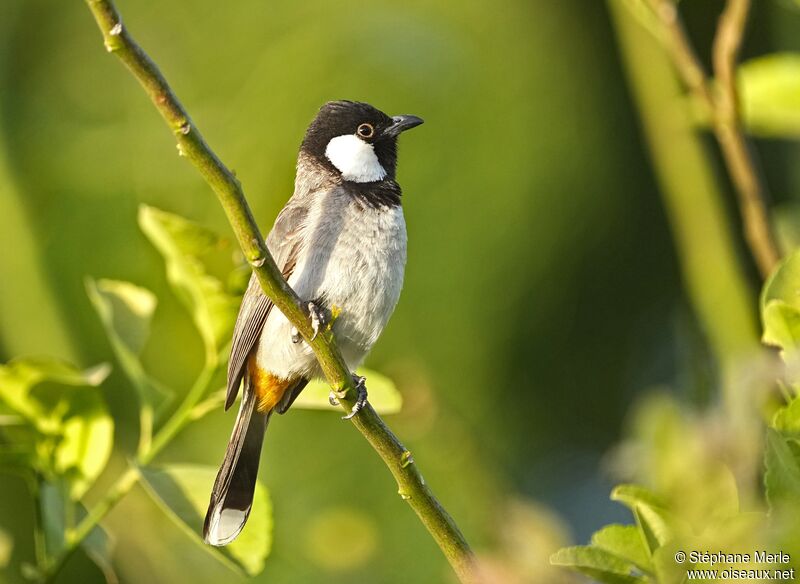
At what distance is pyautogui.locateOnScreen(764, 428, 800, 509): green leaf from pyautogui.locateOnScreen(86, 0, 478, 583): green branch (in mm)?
369

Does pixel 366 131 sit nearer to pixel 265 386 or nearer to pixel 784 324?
pixel 265 386

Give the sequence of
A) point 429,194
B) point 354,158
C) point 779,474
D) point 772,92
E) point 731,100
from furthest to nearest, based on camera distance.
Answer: point 429,194
point 354,158
point 772,92
point 731,100
point 779,474

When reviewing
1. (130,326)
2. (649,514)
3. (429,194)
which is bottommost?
(429,194)

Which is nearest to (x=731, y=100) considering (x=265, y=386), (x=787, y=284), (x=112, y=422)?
(x=787, y=284)

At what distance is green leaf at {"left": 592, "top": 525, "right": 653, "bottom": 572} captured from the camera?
4.00ft

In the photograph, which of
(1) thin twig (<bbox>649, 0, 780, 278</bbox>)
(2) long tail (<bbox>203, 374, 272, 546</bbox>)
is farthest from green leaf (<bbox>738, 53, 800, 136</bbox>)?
(2) long tail (<bbox>203, 374, 272, 546</bbox>)

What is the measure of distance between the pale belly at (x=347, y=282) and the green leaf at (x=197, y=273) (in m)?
0.31

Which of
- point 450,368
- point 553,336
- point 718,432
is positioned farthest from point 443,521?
point 553,336

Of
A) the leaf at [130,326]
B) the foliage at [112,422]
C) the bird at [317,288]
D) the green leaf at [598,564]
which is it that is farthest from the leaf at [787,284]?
the leaf at [130,326]

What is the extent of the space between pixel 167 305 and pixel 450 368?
108cm

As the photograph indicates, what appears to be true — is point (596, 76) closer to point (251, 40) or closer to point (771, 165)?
point (771, 165)

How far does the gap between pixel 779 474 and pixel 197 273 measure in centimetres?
100

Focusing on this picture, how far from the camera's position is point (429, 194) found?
13.1ft

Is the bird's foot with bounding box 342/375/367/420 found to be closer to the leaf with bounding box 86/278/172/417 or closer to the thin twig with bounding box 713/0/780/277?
the leaf with bounding box 86/278/172/417
